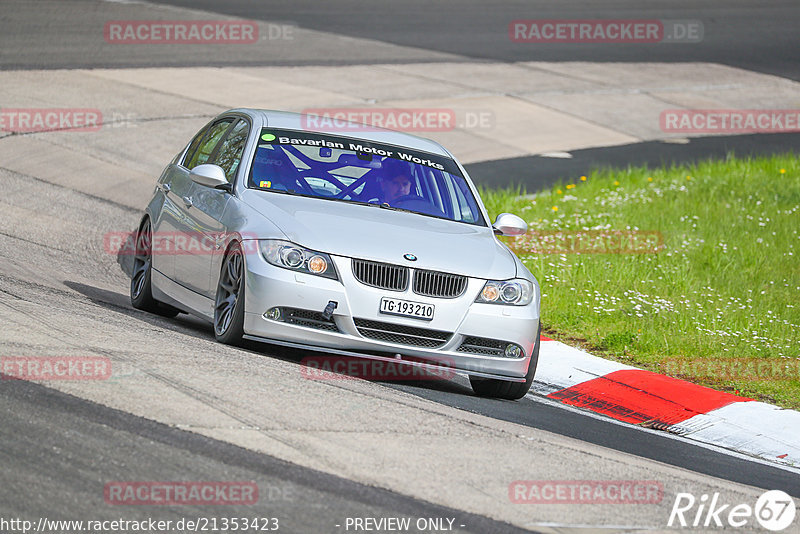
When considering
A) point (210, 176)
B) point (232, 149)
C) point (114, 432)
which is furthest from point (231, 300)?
point (114, 432)

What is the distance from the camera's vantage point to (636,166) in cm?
1930

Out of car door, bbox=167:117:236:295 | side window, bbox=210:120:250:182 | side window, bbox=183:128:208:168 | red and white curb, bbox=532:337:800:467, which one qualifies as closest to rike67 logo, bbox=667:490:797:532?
red and white curb, bbox=532:337:800:467

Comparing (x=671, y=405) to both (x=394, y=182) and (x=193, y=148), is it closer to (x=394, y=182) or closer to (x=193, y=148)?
(x=394, y=182)

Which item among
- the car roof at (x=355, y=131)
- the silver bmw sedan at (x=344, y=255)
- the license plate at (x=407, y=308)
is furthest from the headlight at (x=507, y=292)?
the car roof at (x=355, y=131)

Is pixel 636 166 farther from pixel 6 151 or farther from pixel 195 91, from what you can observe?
pixel 6 151

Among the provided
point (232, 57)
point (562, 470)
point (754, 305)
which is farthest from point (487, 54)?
point (562, 470)

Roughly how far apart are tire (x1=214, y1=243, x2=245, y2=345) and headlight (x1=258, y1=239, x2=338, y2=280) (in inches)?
9.8

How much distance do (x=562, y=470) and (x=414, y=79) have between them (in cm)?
1797

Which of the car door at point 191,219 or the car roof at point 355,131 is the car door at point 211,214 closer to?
the car door at point 191,219

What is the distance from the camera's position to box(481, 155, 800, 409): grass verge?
10.3 m

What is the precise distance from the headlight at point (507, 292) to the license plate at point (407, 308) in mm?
378

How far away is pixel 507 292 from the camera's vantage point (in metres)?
8.16

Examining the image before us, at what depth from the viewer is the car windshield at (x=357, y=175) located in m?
8.85

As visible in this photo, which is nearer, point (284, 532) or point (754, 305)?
point (284, 532)
